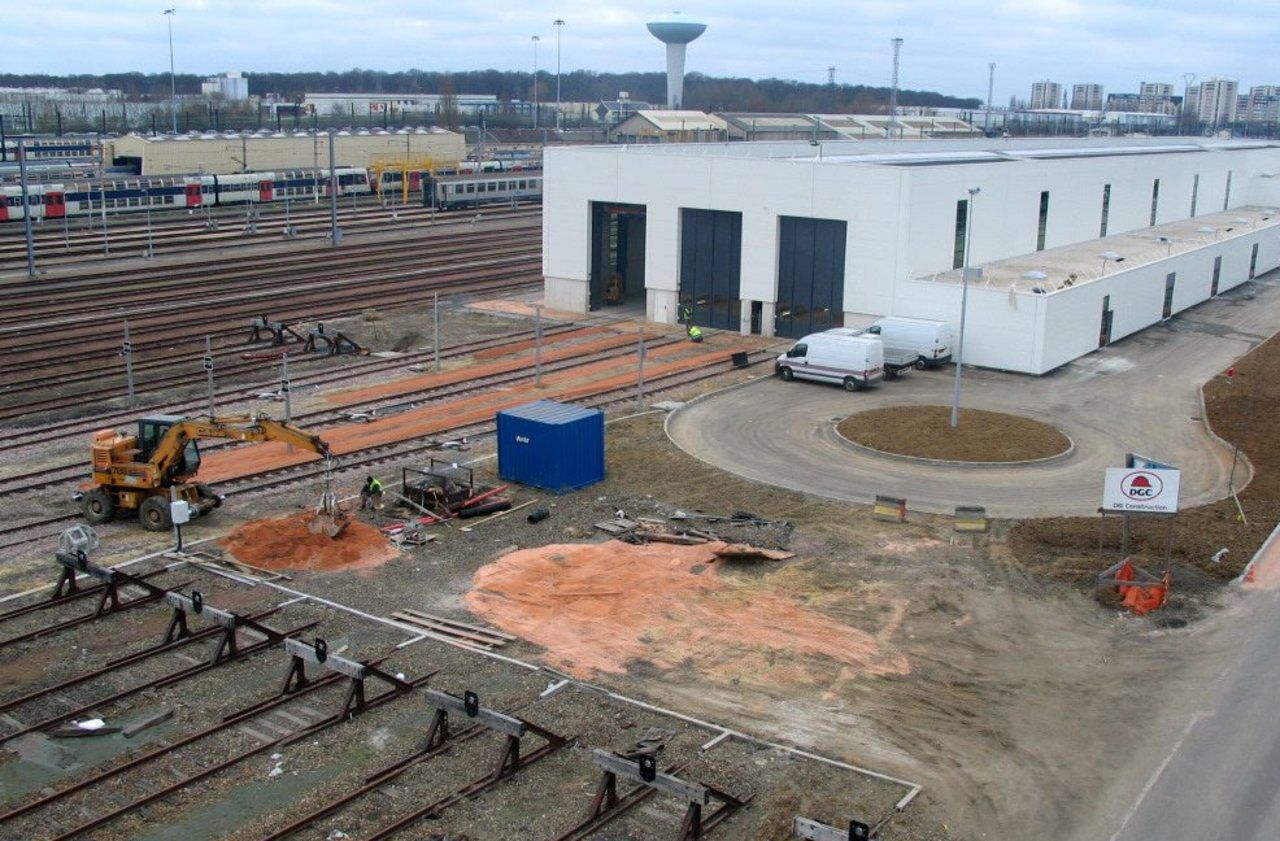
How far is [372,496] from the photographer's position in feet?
93.5

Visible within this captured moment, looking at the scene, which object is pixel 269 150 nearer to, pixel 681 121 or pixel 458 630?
pixel 681 121

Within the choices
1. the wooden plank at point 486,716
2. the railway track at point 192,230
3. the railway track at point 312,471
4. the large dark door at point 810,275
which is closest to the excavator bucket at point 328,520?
the railway track at point 312,471

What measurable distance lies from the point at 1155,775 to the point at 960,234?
35.5 meters

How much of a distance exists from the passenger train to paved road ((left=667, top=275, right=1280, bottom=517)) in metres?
49.3

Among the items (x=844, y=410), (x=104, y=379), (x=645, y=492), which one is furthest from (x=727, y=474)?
(x=104, y=379)

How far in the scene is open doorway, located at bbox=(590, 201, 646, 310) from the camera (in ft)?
178

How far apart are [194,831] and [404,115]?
538 feet

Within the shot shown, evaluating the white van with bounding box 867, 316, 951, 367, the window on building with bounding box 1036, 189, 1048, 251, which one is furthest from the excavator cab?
the window on building with bounding box 1036, 189, 1048, 251

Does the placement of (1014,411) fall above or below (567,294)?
below

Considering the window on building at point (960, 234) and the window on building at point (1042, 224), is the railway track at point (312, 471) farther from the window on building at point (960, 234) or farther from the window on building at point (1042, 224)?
the window on building at point (1042, 224)

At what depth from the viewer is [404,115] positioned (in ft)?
562

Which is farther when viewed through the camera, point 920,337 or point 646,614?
point 920,337

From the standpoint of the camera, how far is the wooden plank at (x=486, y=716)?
17.1 metres

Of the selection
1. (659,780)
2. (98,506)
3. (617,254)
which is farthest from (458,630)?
(617,254)
